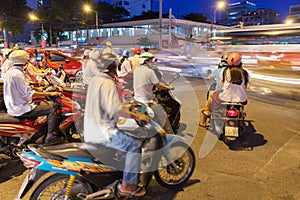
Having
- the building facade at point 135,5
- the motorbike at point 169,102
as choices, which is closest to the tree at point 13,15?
the motorbike at point 169,102

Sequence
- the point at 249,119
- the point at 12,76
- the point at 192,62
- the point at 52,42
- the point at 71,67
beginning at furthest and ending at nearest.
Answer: the point at 52,42, the point at 192,62, the point at 71,67, the point at 249,119, the point at 12,76

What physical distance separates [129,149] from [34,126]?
225 cm

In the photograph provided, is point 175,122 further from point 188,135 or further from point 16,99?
point 16,99

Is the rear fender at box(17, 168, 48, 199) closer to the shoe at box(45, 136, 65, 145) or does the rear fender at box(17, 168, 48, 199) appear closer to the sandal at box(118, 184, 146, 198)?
the sandal at box(118, 184, 146, 198)

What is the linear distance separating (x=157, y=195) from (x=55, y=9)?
42.0m

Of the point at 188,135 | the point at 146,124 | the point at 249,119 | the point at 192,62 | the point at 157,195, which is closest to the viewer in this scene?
the point at 146,124

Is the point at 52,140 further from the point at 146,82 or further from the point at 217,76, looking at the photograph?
the point at 217,76

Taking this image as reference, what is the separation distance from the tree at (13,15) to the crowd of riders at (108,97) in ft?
105

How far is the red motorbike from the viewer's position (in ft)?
13.9

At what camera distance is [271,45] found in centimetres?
1549

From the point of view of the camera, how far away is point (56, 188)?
2.83m

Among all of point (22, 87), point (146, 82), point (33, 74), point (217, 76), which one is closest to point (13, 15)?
point (33, 74)

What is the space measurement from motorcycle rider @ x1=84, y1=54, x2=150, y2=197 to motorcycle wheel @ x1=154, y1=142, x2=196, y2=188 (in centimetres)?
59

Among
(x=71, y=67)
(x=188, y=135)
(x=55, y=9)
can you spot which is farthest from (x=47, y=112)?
(x=55, y=9)
